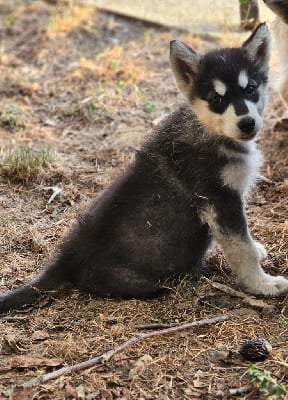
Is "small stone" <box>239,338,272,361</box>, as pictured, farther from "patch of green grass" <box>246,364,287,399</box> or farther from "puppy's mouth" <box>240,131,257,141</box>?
"puppy's mouth" <box>240,131,257,141</box>

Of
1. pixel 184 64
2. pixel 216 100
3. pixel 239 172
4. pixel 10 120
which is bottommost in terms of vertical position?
pixel 10 120

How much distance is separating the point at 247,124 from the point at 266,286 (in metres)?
1.13

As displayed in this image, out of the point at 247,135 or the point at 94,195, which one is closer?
the point at 247,135

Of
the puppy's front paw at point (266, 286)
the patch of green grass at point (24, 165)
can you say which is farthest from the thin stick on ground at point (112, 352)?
the patch of green grass at point (24, 165)

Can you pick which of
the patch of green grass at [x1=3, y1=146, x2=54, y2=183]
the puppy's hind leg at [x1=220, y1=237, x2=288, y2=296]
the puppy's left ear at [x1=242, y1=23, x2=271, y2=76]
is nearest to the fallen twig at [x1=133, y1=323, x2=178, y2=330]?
the puppy's hind leg at [x1=220, y1=237, x2=288, y2=296]

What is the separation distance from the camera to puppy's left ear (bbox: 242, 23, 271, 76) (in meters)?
4.61

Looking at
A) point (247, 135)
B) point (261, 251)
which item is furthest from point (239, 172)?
point (261, 251)

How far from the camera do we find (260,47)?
4.67 m

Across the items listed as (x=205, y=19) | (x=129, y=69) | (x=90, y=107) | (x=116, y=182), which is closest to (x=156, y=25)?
(x=205, y=19)

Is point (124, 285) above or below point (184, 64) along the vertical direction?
below

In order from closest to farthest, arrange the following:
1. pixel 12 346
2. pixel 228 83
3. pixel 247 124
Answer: pixel 12 346
pixel 247 124
pixel 228 83

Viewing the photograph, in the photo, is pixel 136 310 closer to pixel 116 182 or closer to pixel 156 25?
pixel 116 182

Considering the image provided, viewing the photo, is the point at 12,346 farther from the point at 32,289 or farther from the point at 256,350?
the point at 256,350

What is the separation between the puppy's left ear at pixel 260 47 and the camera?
4613 mm
